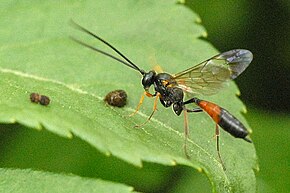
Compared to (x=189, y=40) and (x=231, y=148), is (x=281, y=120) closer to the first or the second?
(x=189, y=40)

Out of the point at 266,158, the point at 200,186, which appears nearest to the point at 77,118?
the point at 200,186

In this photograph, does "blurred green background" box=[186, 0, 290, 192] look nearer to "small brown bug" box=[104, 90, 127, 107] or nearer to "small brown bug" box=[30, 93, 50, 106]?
"small brown bug" box=[104, 90, 127, 107]

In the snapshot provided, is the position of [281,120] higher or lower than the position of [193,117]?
lower

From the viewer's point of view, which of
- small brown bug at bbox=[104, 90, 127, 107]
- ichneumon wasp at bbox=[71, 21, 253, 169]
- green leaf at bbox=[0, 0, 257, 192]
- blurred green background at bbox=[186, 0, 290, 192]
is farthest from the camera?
blurred green background at bbox=[186, 0, 290, 192]

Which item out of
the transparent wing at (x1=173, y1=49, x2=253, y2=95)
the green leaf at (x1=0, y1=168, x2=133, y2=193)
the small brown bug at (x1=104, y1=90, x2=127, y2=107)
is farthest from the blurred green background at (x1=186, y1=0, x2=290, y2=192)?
the green leaf at (x1=0, y1=168, x2=133, y2=193)

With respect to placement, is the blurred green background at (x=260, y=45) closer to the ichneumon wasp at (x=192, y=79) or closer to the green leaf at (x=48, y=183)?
the ichneumon wasp at (x=192, y=79)

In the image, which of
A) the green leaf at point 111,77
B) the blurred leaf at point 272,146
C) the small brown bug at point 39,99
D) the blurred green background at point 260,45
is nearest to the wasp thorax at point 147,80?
the green leaf at point 111,77
